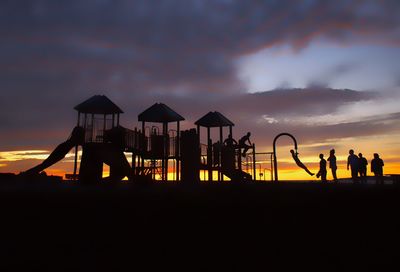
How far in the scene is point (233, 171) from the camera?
80.9 ft

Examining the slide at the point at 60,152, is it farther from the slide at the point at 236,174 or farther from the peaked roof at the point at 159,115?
the slide at the point at 236,174

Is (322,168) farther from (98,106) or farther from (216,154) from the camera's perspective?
(98,106)

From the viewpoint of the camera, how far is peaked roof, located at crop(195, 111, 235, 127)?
2889 cm

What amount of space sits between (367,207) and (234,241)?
436 centimetres

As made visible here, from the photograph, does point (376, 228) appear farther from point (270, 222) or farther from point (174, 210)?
point (174, 210)

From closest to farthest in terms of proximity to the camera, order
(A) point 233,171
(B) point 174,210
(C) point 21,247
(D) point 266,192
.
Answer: (C) point 21,247 < (B) point 174,210 < (D) point 266,192 < (A) point 233,171

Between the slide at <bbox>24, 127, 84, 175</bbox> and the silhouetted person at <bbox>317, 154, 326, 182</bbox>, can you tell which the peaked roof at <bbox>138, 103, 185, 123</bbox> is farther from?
the silhouetted person at <bbox>317, 154, 326, 182</bbox>

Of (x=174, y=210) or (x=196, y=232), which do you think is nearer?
(x=196, y=232)

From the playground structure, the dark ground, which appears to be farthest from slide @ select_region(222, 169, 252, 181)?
the dark ground

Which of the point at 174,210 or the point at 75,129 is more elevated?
the point at 75,129

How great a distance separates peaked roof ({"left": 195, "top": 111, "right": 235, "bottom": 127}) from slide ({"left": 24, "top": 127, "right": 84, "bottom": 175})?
438 inches

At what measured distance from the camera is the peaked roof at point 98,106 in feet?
84.4

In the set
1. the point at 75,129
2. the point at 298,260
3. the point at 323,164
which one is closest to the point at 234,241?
the point at 298,260

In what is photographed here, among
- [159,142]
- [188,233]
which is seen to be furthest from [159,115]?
[188,233]
